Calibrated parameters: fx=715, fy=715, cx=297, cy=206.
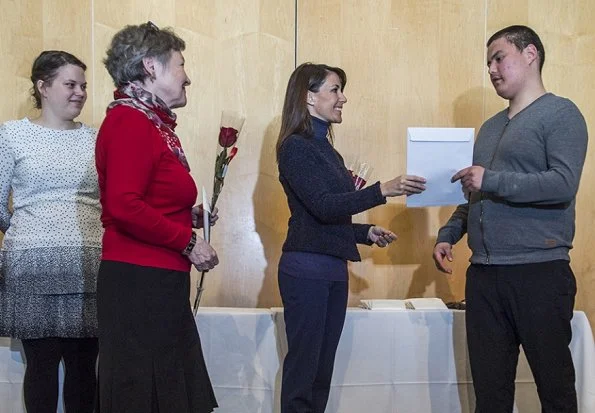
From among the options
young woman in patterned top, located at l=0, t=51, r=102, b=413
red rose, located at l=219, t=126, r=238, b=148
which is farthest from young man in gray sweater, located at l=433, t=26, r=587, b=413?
young woman in patterned top, located at l=0, t=51, r=102, b=413

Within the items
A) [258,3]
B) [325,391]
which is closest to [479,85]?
[258,3]

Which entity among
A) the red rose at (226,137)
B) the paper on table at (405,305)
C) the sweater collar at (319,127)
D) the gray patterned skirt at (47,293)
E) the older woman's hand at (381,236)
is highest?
the sweater collar at (319,127)

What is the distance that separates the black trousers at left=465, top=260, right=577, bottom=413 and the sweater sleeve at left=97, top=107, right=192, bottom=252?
1067 mm

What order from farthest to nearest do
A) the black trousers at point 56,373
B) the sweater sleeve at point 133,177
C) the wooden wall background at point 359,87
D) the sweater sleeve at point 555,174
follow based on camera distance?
the wooden wall background at point 359,87 < the black trousers at point 56,373 < the sweater sleeve at point 555,174 < the sweater sleeve at point 133,177

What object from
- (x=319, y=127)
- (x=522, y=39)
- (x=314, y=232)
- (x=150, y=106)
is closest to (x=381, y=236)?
(x=314, y=232)

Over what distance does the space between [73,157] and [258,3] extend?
1278 mm

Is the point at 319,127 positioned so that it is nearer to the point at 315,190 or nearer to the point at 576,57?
the point at 315,190

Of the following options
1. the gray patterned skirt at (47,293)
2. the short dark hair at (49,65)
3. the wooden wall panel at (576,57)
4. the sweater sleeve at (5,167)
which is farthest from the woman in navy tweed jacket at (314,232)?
the wooden wall panel at (576,57)

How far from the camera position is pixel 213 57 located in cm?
332

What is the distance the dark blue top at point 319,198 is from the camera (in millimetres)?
2342

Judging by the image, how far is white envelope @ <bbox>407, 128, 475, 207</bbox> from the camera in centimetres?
233

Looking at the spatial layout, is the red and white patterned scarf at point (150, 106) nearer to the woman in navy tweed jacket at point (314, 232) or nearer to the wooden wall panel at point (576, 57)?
the woman in navy tweed jacket at point (314, 232)

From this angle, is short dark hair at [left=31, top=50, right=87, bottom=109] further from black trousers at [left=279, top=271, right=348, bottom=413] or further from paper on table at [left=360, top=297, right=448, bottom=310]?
paper on table at [left=360, top=297, right=448, bottom=310]

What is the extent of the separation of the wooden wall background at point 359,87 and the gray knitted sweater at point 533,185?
0.99 m
